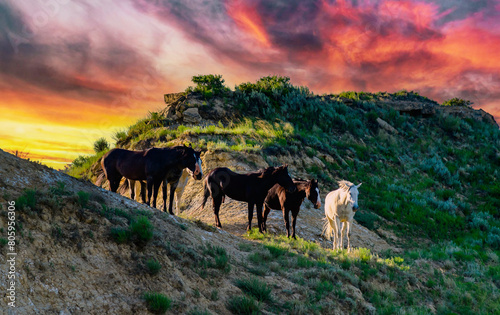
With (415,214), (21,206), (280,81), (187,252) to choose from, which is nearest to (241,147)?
(415,214)

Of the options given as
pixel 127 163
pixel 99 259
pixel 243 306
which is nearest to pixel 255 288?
pixel 243 306

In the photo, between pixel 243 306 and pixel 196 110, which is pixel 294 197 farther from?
pixel 196 110

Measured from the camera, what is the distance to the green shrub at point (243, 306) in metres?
6.07

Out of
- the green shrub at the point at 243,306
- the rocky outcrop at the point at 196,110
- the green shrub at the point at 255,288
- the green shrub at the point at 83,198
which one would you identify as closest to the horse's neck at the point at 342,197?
the green shrub at the point at 255,288

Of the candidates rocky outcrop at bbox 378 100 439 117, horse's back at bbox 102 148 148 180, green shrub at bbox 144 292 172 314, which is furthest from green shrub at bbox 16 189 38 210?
rocky outcrop at bbox 378 100 439 117

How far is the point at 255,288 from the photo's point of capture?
677 cm

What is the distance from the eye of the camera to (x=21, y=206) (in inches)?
234

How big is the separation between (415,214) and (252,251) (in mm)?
13790

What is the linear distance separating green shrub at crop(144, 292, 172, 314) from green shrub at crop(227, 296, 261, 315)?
116 cm

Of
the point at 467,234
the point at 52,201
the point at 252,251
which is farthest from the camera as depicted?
the point at 467,234

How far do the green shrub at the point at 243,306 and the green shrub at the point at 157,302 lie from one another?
3.79 feet

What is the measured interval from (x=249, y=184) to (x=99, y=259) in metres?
6.59

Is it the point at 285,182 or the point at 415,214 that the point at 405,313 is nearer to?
the point at 285,182

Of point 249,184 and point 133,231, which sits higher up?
point 249,184
